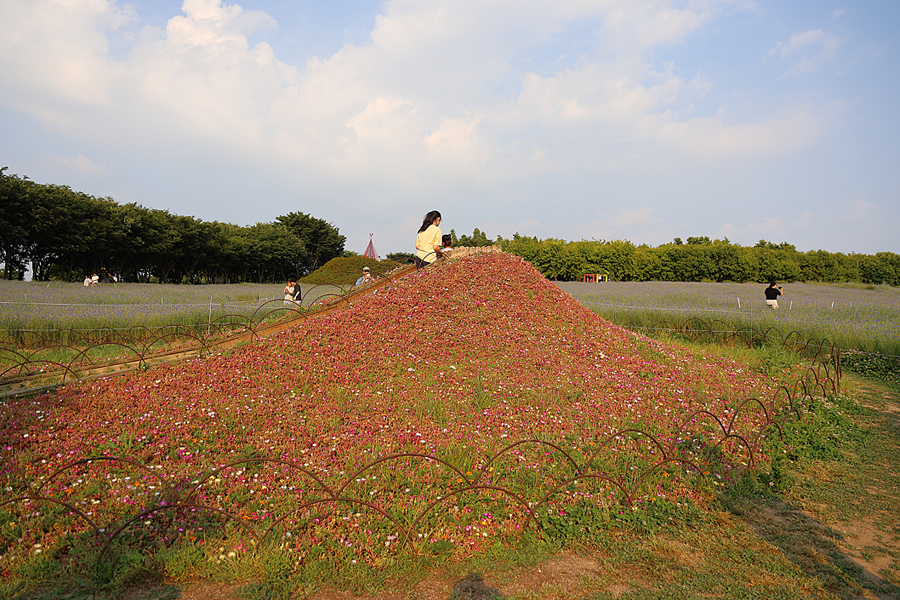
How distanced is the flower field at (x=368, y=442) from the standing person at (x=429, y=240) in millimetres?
1895

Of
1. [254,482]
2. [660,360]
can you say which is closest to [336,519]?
[254,482]

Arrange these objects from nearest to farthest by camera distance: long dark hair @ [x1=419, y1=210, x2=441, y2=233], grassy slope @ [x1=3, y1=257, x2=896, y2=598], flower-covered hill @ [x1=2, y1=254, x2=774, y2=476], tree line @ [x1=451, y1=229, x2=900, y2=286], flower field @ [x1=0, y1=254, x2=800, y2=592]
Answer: grassy slope @ [x1=3, y1=257, x2=896, y2=598], flower field @ [x1=0, y1=254, x2=800, y2=592], flower-covered hill @ [x1=2, y1=254, x2=774, y2=476], long dark hair @ [x1=419, y1=210, x2=441, y2=233], tree line @ [x1=451, y1=229, x2=900, y2=286]

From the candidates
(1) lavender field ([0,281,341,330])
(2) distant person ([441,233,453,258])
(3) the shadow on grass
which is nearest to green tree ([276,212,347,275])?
(1) lavender field ([0,281,341,330])

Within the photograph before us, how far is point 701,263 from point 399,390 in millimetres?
49358

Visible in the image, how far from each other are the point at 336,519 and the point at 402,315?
506 centimetres

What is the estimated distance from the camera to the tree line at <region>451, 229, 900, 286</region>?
46938 millimetres

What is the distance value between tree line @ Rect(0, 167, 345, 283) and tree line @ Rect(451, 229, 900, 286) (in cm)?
2757

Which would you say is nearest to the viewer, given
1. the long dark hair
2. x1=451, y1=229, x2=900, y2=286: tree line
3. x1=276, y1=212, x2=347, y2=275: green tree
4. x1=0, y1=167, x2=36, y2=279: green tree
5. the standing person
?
the long dark hair

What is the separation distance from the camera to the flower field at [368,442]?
11.4ft

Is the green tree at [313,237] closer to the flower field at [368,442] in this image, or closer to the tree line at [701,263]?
the tree line at [701,263]

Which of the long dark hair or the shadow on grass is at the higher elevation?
the long dark hair

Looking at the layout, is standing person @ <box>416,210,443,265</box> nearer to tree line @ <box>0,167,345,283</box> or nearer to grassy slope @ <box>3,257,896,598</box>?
grassy slope @ <box>3,257,896,598</box>

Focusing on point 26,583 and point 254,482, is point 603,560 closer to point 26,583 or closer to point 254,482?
point 254,482

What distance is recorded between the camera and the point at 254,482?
162 inches
